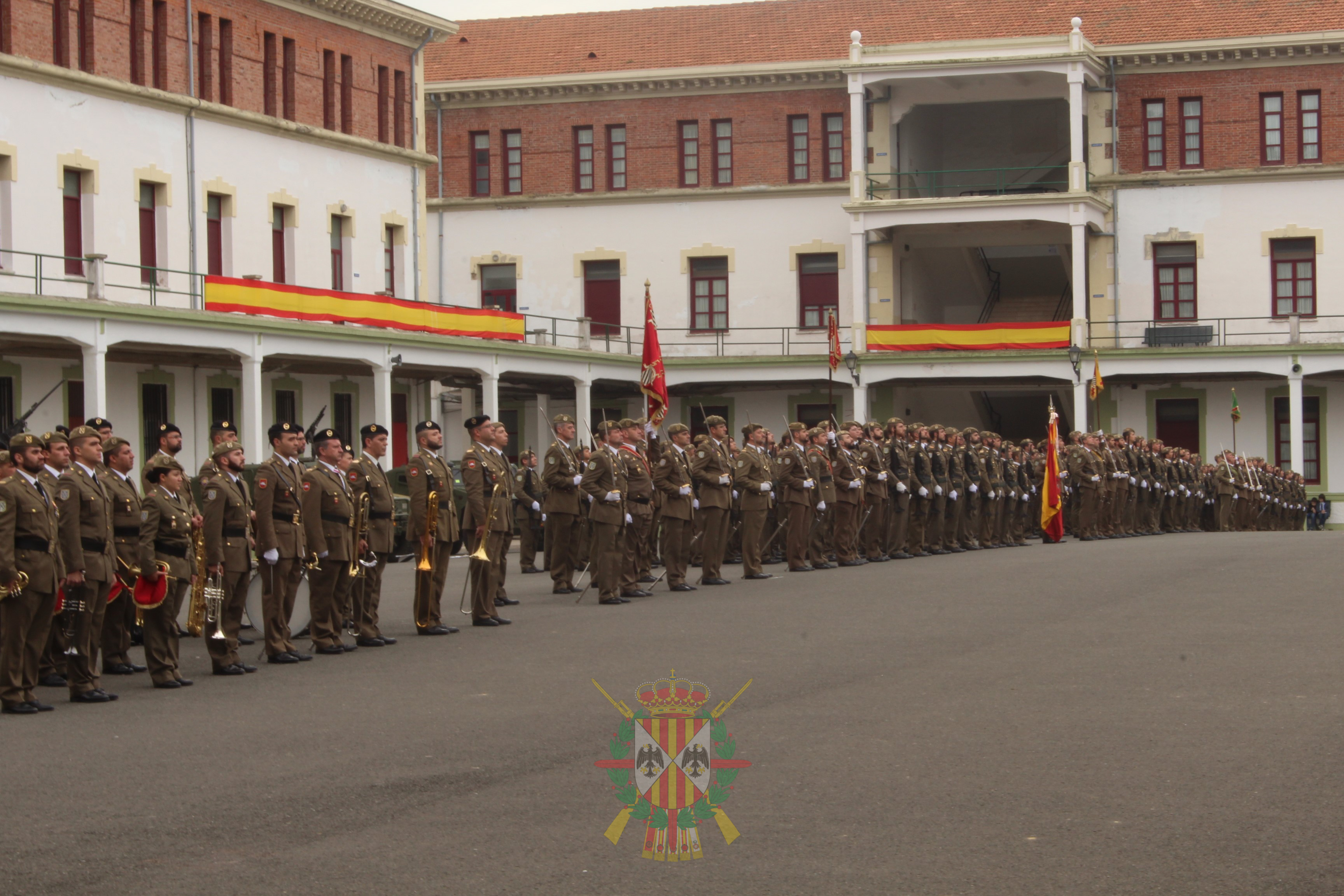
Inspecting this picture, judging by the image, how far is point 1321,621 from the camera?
13.8 meters

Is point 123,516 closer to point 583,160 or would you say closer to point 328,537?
point 328,537

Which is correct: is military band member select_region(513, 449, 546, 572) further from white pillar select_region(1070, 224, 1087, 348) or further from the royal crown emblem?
white pillar select_region(1070, 224, 1087, 348)

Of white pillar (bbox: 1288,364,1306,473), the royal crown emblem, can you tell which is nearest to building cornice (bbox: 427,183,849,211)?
white pillar (bbox: 1288,364,1306,473)

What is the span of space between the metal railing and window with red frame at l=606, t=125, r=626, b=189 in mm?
15138

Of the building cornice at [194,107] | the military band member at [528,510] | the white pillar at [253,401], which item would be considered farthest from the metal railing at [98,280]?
the military band member at [528,510]

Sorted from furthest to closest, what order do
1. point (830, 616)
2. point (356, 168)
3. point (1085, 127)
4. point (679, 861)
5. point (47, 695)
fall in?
1. point (1085, 127)
2. point (356, 168)
3. point (830, 616)
4. point (47, 695)
5. point (679, 861)

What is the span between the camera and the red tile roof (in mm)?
42500

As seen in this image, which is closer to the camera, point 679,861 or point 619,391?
point 679,861

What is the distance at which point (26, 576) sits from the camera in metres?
10.5

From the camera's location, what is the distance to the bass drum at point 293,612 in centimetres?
1402

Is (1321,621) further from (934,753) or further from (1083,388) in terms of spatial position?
(1083,388)

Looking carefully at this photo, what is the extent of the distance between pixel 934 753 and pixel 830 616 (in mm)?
6227

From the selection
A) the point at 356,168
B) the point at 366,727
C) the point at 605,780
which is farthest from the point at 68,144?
the point at 605,780

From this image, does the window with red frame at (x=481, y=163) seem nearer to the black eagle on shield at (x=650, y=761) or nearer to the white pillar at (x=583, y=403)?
the white pillar at (x=583, y=403)
